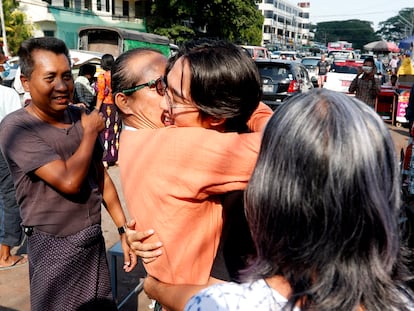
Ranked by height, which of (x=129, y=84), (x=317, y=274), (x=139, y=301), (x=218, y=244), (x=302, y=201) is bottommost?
(x=139, y=301)

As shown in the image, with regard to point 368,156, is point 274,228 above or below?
below

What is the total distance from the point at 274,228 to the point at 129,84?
3.59 feet

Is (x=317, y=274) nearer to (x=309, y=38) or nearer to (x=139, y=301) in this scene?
(x=139, y=301)

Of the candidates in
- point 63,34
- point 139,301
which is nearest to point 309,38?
point 63,34

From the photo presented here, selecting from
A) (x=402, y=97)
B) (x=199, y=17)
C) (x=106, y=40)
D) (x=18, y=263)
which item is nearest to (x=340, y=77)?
(x=402, y=97)

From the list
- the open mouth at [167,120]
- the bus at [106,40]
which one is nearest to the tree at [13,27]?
the bus at [106,40]

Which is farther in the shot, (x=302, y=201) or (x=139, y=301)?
(x=139, y=301)

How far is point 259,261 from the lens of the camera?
0.88 metres

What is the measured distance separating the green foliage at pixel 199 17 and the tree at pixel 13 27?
864 cm

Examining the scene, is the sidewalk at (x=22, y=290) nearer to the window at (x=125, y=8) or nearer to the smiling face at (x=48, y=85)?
the smiling face at (x=48, y=85)

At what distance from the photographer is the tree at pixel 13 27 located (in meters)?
22.6

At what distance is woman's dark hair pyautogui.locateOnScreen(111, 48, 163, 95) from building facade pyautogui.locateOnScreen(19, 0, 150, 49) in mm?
25114

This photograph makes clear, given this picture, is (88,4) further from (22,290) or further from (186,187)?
(186,187)

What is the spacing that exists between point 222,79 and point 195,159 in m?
0.23
